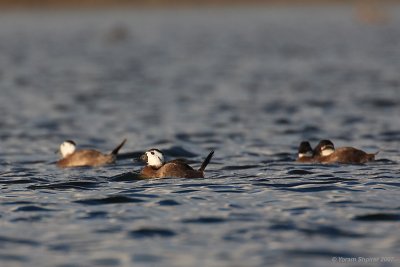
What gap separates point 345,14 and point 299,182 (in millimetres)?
78582

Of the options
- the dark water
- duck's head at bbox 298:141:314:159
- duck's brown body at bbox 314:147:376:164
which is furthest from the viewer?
duck's head at bbox 298:141:314:159

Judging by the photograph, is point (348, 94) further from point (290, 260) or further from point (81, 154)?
point (290, 260)

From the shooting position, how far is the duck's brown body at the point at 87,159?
62.5 feet

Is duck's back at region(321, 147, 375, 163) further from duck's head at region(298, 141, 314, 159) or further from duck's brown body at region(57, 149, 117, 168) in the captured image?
duck's brown body at region(57, 149, 117, 168)

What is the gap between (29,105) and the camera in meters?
30.6

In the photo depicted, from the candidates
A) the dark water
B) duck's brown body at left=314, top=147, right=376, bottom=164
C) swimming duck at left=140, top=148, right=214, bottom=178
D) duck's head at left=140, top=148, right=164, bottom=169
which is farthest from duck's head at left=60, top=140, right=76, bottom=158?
duck's brown body at left=314, top=147, right=376, bottom=164

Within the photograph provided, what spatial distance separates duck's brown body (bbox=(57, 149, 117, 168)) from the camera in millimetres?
19062

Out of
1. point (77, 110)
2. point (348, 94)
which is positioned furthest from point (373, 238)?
point (348, 94)

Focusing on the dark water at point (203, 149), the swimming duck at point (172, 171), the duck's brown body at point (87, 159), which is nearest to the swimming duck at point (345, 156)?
the dark water at point (203, 149)

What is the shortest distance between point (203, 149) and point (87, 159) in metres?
3.43

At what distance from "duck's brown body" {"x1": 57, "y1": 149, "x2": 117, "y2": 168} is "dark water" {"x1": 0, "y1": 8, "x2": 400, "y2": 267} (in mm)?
407

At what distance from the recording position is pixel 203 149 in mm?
21656

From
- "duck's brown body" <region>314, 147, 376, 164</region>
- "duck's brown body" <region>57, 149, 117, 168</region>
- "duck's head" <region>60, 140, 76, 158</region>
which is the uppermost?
"duck's head" <region>60, 140, 76, 158</region>

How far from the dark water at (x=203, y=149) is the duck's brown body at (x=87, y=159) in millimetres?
407
